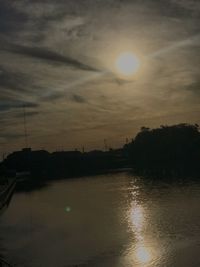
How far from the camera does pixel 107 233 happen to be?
191 feet

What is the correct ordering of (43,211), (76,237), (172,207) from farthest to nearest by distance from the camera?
(43,211)
(172,207)
(76,237)

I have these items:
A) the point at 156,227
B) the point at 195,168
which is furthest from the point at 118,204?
the point at 195,168

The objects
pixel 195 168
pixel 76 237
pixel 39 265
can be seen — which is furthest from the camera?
pixel 195 168

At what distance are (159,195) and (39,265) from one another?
59012 millimetres

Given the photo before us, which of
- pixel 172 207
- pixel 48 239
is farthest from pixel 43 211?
pixel 48 239

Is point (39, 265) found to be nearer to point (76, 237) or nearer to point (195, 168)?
point (76, 237)

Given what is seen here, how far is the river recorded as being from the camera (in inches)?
1777

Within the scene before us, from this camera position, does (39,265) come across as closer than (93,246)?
Yes

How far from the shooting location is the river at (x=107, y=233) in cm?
4512

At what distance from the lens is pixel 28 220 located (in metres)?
78.6

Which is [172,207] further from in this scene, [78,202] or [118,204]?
[78,202]

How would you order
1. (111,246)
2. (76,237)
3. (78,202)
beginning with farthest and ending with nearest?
(78,202)
(76,237)
(111,246)

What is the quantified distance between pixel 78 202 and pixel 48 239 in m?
41.4

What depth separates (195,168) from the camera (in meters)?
188
